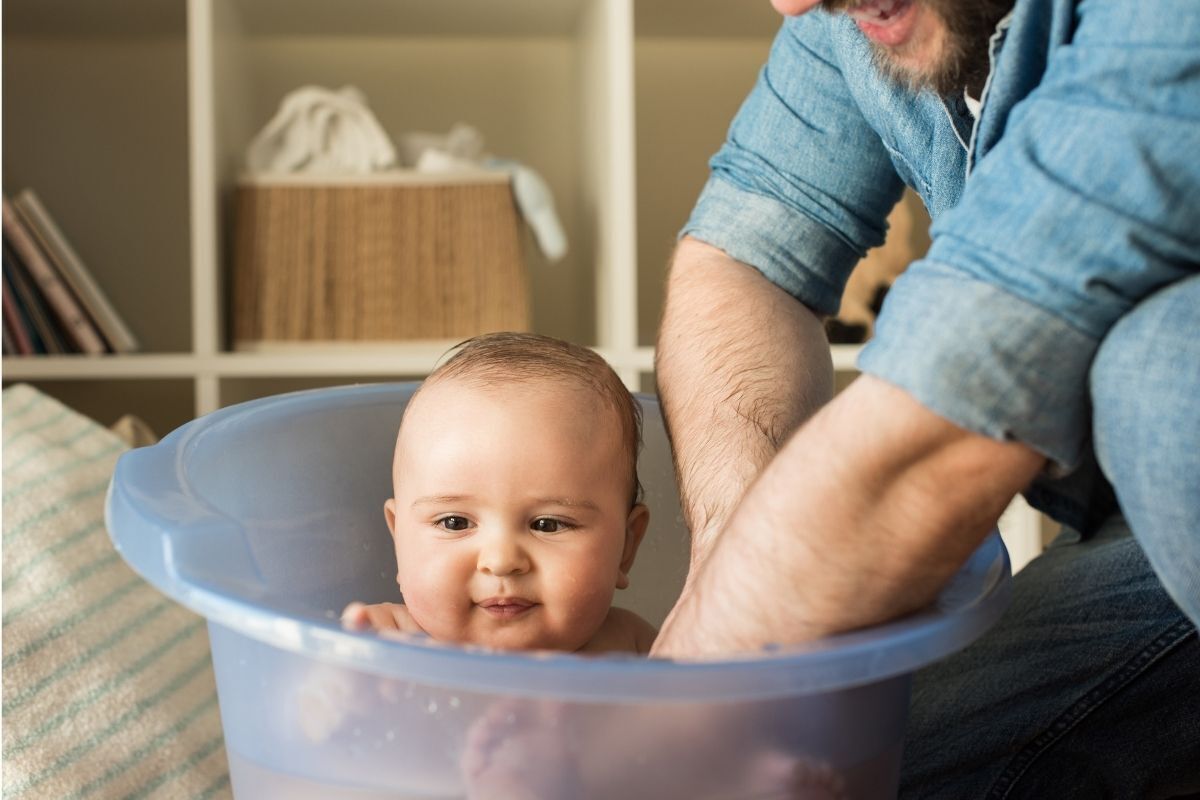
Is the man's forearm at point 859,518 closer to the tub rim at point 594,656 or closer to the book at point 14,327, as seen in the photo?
the tub rim at point 594,656

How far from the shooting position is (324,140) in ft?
5.24

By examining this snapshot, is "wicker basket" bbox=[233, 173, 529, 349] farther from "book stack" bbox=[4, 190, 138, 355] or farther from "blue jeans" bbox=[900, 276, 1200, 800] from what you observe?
"blue jeans" bbox=[900, 276, 1200, 800]

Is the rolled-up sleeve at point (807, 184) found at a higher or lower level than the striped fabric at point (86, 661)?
higher

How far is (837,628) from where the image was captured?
20.9 inches

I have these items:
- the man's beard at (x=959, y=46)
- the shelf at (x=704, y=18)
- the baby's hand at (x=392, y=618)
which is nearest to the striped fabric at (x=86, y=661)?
the baby's hand at (x=392, y=618)

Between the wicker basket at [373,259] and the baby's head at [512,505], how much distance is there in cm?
77

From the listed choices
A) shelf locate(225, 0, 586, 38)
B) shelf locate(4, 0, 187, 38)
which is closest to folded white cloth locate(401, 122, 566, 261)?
shelf locate(225, 0, 586, 38)

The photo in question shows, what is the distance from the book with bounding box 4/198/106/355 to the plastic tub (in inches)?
39.0

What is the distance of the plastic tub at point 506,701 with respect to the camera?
0.45 metres

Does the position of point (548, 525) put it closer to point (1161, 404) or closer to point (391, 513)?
point (391, 513)

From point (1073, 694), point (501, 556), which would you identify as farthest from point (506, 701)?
point (1073, 694)

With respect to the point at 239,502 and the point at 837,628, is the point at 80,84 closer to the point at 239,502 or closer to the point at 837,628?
the point at 239,502

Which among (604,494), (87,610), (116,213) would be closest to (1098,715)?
(604,494)

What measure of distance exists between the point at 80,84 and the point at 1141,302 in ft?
5.63
